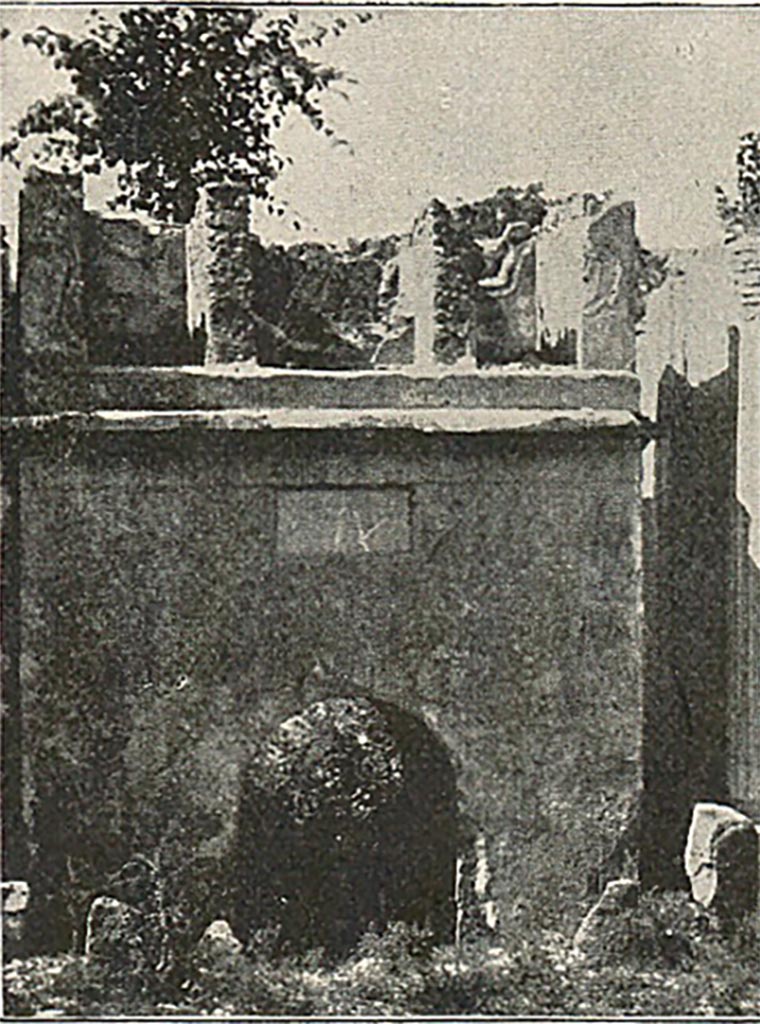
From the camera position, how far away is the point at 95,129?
8.58 meters

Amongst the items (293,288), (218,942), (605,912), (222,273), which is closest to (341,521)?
(293,288)

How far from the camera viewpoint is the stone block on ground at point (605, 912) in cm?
862

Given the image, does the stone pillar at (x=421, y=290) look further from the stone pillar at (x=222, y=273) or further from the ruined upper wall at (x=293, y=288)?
the stone pillar at (x=222, y=273)

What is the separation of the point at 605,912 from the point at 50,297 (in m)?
3.97

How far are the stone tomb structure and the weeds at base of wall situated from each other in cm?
28

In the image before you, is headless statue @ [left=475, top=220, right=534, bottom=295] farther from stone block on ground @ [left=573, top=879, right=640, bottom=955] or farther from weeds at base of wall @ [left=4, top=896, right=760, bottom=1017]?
weeds at base of wall @ [left=4, top=896, right=760, bottom=1017]

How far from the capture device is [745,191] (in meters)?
8.80

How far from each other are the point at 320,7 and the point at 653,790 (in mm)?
4109

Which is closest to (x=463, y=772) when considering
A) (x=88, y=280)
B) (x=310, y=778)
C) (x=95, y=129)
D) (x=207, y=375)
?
(x=310, y=778)

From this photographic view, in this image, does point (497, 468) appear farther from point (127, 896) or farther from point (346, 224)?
point (127, 896)

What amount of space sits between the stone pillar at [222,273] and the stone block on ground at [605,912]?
3.12 meters

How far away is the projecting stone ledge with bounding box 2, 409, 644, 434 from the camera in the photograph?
857cm

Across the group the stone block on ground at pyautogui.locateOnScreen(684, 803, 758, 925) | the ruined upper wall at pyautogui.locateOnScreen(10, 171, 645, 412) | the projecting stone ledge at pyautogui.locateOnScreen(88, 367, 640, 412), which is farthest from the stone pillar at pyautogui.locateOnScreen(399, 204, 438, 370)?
the stone block on ground at pyautogui.locateOnScreen(684, 803, 758, 925)

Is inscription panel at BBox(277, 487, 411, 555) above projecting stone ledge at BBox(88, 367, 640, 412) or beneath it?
beneath
